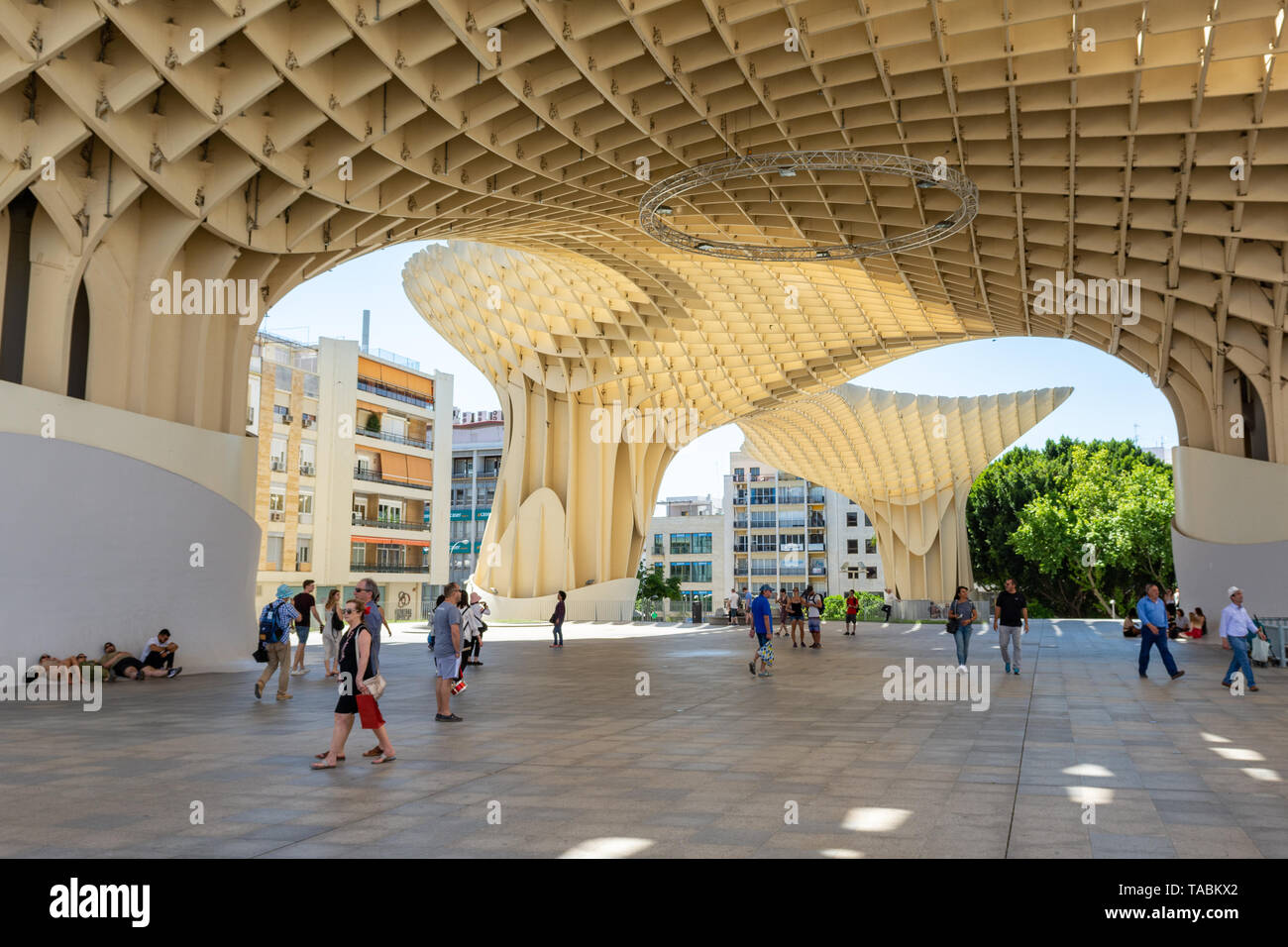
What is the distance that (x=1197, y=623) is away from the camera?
1035 inches

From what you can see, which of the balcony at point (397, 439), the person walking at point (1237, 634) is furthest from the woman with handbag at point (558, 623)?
the balcony at point (397, 439)

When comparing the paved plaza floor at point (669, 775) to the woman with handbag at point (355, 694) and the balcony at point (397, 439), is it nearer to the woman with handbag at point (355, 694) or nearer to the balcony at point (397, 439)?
the woman with handbag at point (355, 694)

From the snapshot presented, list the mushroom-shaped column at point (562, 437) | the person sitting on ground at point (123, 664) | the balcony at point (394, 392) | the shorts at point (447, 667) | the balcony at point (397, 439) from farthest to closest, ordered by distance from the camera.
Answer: the balcony at point (394, 392) < the balcony at point (397, 439) < the mushroom-shaped column at point (562, 437) < the person sitting on ground at point (123, 664) < the shorts at point (447, 667)

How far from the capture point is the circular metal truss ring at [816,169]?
20719 mm

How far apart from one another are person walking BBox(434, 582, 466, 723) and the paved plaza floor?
40 centimetres

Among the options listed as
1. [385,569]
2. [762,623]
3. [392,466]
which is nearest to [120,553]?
[762,623]

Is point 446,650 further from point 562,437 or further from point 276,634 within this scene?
point 562,437

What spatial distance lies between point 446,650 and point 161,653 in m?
8.08

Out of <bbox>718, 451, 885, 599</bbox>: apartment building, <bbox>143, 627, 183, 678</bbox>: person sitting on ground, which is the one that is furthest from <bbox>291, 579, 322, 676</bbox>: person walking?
<bbox>718, 451, 885, 599</bbox>: apartment building

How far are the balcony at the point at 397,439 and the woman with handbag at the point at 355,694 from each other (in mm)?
55936

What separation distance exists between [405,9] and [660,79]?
471 centimetres

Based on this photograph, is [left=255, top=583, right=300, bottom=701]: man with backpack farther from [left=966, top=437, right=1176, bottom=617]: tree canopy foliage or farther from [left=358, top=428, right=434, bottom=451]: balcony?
[left=358, top=428, right=434, bottom=451]: balcony
